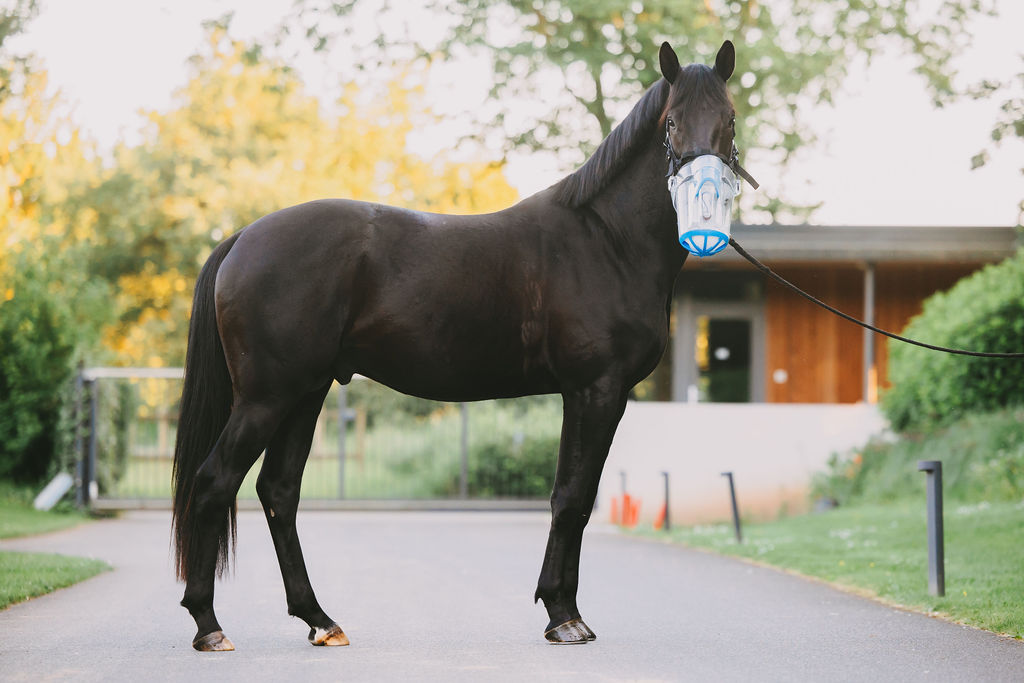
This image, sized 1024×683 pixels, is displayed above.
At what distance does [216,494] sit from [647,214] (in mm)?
2445

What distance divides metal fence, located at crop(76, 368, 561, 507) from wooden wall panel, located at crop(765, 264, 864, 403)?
439 cm

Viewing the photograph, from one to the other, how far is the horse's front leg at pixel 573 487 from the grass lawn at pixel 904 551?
7.63ft

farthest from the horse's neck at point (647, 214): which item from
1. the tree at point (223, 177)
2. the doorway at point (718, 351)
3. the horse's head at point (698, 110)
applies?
the tree at point (223, 177)

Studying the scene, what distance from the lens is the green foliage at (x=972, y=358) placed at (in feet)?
51.3

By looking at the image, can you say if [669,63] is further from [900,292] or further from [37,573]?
[900,292]

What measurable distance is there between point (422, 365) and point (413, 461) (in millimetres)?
13503

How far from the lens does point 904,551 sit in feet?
Result: 35.3

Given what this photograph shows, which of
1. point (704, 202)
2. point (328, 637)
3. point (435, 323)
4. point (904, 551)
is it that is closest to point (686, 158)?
point (704, 202)

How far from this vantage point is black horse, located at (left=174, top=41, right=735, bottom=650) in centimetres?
564

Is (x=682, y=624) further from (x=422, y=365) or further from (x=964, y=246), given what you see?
(x=964, y=246)

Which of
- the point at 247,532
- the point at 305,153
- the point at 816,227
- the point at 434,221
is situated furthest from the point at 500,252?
the point at 305,153

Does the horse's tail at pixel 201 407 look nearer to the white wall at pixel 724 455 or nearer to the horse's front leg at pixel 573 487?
Answer: the horse's front leg at pixel 573 487

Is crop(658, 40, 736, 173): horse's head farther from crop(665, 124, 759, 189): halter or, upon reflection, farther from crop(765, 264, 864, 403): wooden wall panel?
crop(765, 264, 864, 403): wooden wall panel

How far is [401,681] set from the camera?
4.97 metres
